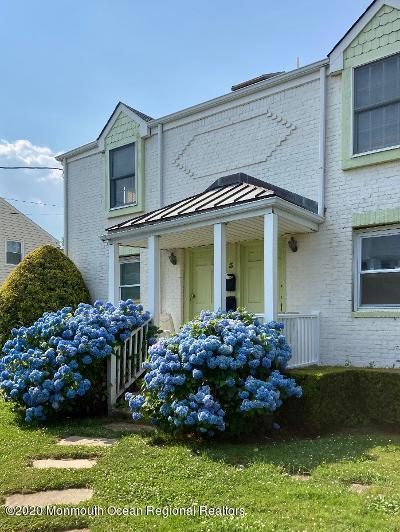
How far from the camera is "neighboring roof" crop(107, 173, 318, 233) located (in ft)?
23.7

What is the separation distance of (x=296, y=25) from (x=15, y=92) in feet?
24.6

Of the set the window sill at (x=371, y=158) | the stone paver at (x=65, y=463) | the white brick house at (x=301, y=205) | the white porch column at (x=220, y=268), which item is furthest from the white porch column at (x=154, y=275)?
the stone paver at (x=65, y=463)

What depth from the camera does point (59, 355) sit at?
666 cm

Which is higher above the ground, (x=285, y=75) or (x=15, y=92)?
(x=15, y=92)

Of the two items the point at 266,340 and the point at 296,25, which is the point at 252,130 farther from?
the point at 266,340

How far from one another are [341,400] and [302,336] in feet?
3.89

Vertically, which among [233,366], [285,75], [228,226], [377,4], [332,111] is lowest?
[233,366]

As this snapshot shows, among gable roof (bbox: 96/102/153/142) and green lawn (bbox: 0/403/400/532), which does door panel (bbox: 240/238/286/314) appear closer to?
green lawn (bbox: 0/403/400/532)

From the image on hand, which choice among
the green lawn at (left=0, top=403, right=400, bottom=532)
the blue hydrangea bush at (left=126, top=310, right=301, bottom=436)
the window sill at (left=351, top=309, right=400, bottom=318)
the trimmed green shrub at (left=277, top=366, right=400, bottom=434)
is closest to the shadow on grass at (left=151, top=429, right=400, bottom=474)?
the green lawn at (left=0, top=403, right=400, bottom=532)

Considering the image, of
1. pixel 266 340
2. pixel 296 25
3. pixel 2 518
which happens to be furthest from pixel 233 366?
pixel 296 25

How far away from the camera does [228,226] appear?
8039 mm

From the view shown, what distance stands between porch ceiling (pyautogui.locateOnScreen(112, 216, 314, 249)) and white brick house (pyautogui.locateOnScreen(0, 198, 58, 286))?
48.0 ft

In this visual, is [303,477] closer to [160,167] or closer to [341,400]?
[341,400]

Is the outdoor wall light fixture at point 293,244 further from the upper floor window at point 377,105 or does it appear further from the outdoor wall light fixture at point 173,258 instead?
the outdoor wall light fixture at point 173,258
